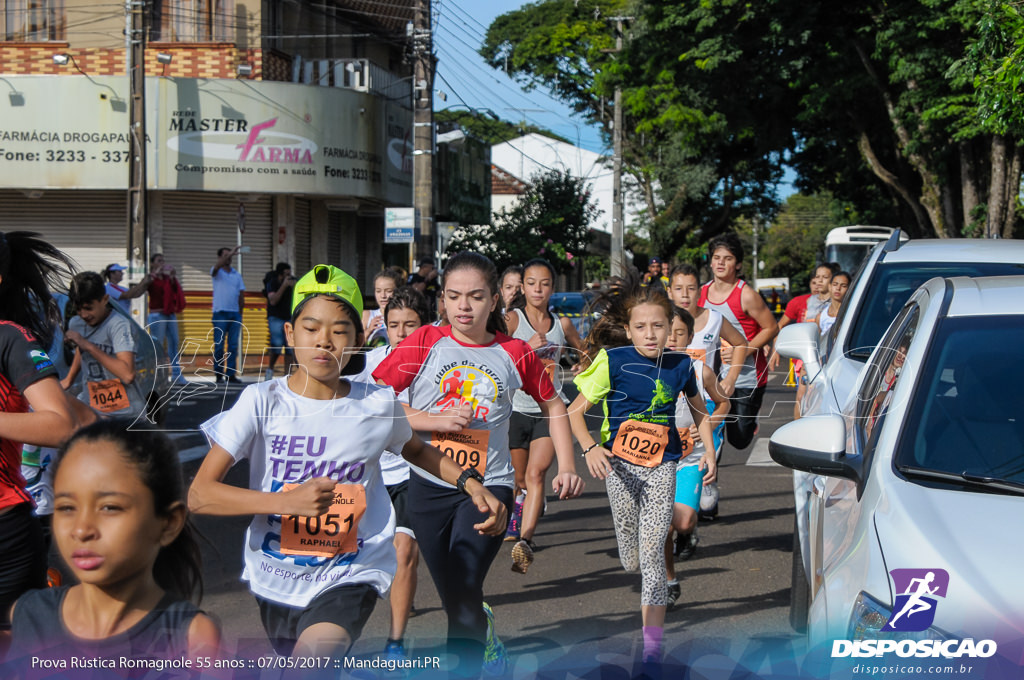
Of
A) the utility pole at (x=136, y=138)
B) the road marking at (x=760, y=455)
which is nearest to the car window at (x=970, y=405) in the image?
the road marking at (x=760, y=455)

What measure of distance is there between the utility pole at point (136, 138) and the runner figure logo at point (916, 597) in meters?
19.2

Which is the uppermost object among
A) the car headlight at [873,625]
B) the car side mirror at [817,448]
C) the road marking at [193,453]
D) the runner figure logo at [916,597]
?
the car side mirror at [817,448]

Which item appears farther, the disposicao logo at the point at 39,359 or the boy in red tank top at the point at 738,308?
the boy in red tank top at the point at 738,308

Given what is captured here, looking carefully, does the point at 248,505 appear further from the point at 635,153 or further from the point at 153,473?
the point at 635,153

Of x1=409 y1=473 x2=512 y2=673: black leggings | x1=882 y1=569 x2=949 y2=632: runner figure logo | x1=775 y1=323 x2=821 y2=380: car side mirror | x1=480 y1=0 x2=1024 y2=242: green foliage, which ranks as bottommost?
x1=409 y1=473 x2=512 y2=673: black leggings

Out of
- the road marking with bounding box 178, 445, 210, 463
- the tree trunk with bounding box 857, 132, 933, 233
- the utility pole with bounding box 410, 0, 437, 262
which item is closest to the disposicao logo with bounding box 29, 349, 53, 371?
the road marking with bounding box 178, 445, 210, 463

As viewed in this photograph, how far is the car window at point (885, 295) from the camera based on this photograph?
6047mm

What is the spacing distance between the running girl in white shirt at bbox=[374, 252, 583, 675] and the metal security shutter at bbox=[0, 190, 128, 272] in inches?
821

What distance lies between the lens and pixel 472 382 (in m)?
4.73

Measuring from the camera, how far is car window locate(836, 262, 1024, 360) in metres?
6.05

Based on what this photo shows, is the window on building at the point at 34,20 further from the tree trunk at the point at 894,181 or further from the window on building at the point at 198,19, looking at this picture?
the tree trunk at the point at 894,181

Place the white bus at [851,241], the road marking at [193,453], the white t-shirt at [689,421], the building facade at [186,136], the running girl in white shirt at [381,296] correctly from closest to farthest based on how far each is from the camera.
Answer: the white t-shirt at [689,421] → the running girl in white shirt at [381,296] → the road marking at [193,453] → the building facade at [186,136] → the white bus at [851,241]

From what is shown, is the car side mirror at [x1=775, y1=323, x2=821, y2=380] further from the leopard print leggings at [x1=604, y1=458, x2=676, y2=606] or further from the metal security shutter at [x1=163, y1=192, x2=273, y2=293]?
the metal security shutter at [x1=163, y1=192, x2=273, y2=293]

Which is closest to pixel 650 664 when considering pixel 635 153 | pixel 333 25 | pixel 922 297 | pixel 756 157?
pixel 922 297
